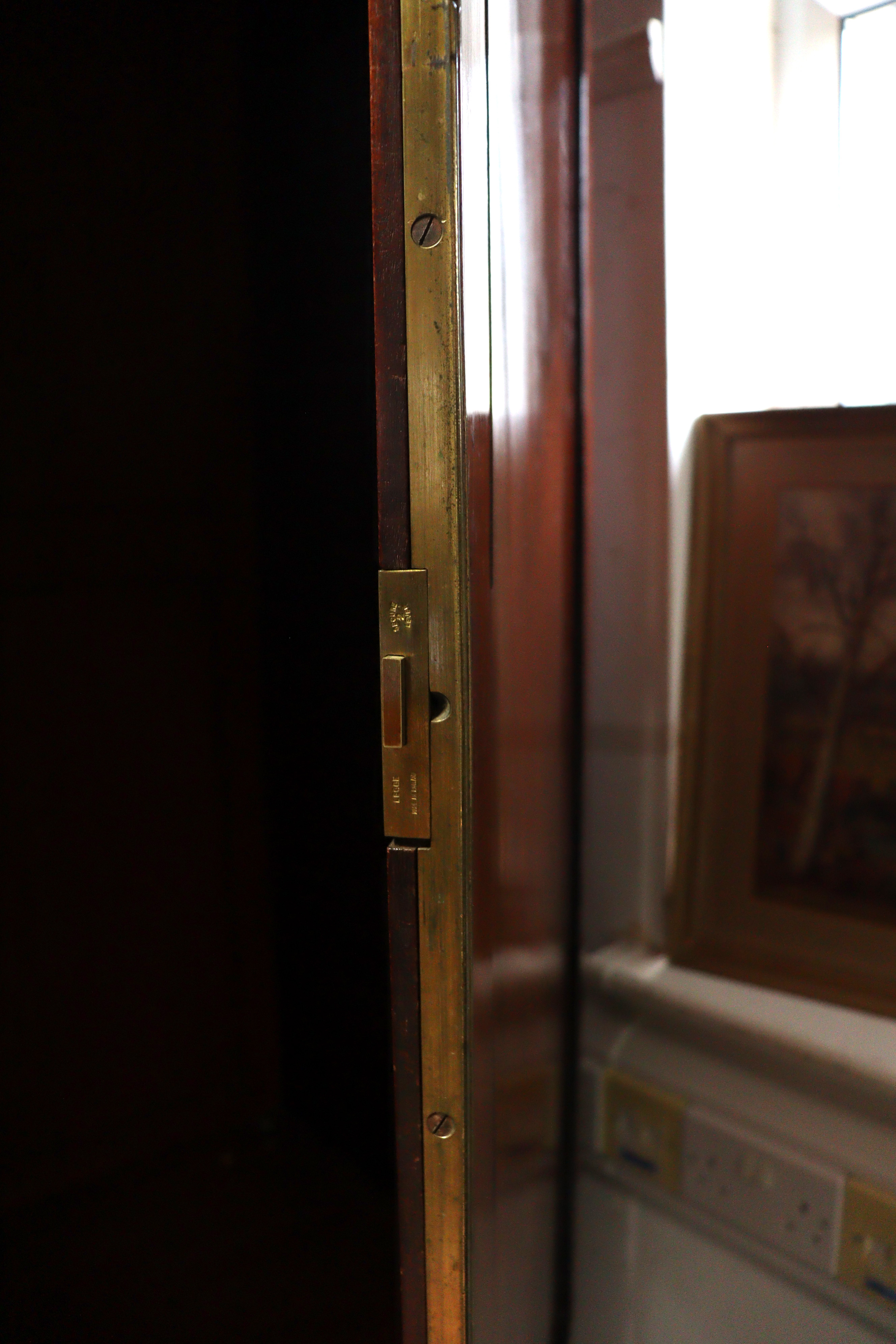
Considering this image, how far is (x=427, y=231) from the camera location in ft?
1.59

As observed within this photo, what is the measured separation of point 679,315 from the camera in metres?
0.77

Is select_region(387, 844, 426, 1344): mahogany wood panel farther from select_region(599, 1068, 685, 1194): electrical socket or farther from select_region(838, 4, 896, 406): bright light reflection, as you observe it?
select_region(838, 4, 896, 406): bright light reflection

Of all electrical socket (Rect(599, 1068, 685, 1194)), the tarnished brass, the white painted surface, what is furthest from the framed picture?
the tarnished brass

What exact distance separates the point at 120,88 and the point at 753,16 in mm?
595

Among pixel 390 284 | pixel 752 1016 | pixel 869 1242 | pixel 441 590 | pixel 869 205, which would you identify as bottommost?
pixel 869 1242

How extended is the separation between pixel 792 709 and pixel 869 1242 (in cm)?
40

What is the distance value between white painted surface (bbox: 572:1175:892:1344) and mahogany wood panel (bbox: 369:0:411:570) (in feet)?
2.21

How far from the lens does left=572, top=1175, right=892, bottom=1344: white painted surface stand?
74cm

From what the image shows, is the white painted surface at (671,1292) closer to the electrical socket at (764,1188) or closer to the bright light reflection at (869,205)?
the electrical socket at (764,1188)

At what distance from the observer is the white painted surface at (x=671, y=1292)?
2.44 feet

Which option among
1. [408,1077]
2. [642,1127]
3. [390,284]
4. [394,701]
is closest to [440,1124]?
[408,1077]

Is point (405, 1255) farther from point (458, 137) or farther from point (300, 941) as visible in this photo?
point (458, 137)

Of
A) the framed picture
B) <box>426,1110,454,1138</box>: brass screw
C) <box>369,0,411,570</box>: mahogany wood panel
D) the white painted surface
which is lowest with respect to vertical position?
the white painted surface

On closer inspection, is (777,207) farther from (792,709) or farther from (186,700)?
(186,700)
